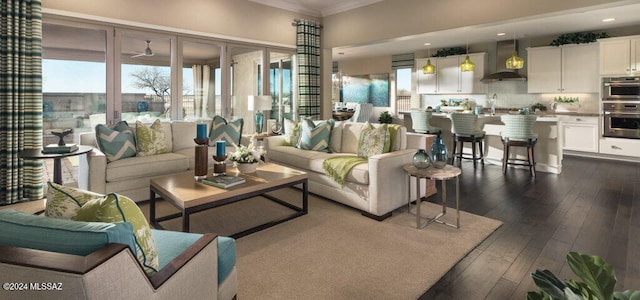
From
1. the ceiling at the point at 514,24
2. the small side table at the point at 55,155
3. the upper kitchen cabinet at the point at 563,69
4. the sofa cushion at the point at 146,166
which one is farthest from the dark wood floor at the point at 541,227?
the small side table at the point at 55,155

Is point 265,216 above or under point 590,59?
under

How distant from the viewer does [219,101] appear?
575 cm

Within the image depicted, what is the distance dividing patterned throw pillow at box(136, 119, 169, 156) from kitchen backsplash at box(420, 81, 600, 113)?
7824 mm

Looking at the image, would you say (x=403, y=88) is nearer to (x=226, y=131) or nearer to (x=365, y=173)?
(x=226, y=131)

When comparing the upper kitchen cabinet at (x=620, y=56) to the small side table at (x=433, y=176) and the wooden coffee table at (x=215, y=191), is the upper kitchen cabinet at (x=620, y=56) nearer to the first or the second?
the small side table at (x=433, y=176)

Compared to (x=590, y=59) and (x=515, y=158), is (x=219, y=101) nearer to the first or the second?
(x=515, y=158)

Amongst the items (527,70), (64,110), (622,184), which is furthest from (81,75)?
(527,70)

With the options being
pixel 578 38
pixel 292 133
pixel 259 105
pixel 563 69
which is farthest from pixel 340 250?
pixel 578 38

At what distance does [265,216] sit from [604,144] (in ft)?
23.1

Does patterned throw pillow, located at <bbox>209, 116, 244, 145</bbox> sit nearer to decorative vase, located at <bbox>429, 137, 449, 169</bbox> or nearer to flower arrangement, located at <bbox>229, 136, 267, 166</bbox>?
flower arrangement, located at <bbox>229, 136, 267, 166</bbox>

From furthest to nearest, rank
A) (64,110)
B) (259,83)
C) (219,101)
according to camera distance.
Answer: (259,83), (219,101), (64,110)

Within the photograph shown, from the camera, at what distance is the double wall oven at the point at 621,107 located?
6496mm

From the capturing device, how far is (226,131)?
4.99 metres

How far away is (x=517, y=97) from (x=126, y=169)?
28.0 feet
